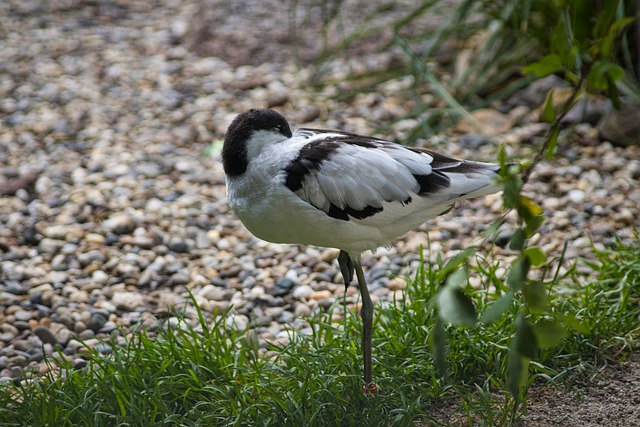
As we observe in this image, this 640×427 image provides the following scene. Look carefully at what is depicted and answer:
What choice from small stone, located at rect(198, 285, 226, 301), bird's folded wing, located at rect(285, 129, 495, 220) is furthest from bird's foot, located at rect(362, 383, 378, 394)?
small stone, located at rect(198, 285, 226, 301)

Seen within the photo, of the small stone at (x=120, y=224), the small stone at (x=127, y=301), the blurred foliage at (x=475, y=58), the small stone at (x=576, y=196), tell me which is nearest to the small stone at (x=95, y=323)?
the small stone at (x=127, y=301)

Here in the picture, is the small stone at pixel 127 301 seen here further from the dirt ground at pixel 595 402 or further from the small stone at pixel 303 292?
the dirt ground at pixel 595 402

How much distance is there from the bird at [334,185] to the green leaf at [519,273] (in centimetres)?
98

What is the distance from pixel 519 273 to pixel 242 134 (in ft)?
4.30

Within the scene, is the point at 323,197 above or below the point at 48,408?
above

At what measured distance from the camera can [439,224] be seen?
436 cm


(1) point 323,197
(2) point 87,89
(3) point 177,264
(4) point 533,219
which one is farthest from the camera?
(2) point 87,89

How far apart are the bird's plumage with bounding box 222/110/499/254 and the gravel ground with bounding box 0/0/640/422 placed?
253 millimetres

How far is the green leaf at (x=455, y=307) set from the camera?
5.29 feet

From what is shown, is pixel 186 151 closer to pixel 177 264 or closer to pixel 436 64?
pixel 177 264

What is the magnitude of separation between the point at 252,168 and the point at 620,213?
92.3 inches

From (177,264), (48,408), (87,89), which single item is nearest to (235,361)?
(48,408)

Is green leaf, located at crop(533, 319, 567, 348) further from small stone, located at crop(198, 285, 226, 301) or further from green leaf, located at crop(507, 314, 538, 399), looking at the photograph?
small stone, located at crop(198, 285, 226, 301)

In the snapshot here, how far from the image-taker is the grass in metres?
2.80
